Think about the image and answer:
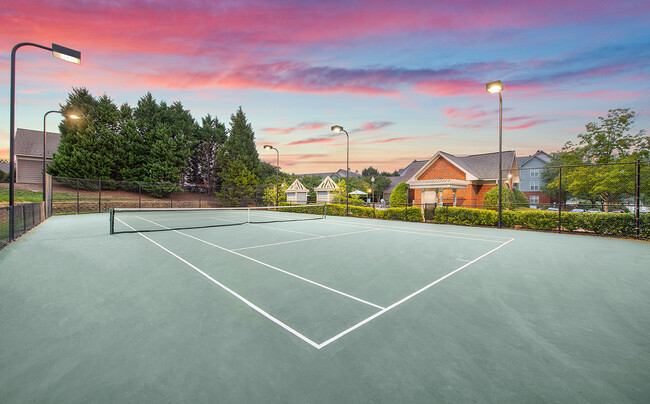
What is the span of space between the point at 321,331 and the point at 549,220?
647 inches

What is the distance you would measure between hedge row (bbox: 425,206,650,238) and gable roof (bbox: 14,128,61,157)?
141 ft

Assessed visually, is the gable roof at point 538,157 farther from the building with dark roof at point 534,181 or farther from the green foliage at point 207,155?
the green foliage at point 207,155

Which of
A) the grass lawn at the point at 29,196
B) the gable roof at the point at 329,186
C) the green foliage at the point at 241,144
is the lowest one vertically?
the grass lawn at the point at 29,196

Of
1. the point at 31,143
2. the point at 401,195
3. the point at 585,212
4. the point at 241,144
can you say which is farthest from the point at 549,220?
the point at 31,143

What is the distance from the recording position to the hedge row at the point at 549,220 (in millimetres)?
12227

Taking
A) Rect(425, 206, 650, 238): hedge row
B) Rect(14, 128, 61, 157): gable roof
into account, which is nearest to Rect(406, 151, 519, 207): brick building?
Rect(425, 206, 650, 238): hedge row

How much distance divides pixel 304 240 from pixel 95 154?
31835 mm

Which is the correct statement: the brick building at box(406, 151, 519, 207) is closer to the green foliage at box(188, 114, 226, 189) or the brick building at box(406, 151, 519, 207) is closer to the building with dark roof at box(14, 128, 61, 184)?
the green foliage at box(188, 114, 226, 189)

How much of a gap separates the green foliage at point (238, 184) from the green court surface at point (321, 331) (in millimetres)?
29649

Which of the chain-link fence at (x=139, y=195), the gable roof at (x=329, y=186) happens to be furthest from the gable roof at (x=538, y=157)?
the chain-link fence at (x=139, y=195)

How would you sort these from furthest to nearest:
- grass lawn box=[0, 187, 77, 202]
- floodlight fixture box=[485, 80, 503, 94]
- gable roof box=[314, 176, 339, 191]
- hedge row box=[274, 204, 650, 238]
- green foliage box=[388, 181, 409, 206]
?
1. gable roof box=[314, 176, 339, 191]
2. green foliage box=[388, 181, 409, 206]
3. grass lawn box=[0, 187, 77, 202]
4. floodlight fixture box=[485, 80, 503, 94]
5. hedge row box=[274, 204, 650, 238]

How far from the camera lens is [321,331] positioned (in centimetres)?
350

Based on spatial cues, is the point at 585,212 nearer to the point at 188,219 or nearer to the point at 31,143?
the point at 188,219

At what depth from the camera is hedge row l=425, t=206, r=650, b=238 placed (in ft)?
40.1
